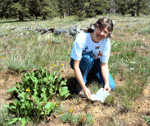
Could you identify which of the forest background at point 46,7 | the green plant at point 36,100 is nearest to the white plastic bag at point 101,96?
the green plant at point 36,100

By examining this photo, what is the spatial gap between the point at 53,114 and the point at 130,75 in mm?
1618

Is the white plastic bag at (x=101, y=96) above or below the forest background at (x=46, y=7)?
below

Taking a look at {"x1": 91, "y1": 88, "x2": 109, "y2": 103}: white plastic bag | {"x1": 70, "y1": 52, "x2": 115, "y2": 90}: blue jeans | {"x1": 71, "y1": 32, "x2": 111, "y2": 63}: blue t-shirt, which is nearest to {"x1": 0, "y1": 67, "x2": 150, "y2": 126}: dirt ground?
{"x1": 91, "y1": 88, "x2": 109, "y2": 103}: white plastic bag

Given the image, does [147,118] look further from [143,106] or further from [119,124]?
[119,124]

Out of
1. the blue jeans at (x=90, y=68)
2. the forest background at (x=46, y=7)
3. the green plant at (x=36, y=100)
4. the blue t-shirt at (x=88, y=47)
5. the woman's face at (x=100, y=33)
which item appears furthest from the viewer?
the forest background at (x=46, y=7)

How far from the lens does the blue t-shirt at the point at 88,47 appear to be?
195 cm

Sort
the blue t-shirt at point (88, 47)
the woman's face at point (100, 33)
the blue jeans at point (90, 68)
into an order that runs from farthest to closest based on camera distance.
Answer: the blue jeans at point (90, 68)
the blue t-shirt at point (88, 47)
the woman's face at point (100, 33)

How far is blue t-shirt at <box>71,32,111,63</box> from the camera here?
195 centimetres

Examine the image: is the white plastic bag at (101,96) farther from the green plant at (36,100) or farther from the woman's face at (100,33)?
the woman's face at (100,33)

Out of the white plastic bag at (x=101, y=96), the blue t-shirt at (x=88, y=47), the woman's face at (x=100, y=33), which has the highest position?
the woman's face at (x=100, y=33)

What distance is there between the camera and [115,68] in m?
2.94

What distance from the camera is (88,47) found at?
6.89 ft

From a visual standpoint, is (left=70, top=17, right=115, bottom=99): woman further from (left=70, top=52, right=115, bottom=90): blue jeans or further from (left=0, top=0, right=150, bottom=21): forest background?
(left=0, top=0, right=150, bottom=21): forest background

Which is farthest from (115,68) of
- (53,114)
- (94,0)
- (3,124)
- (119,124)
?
(94,0)
